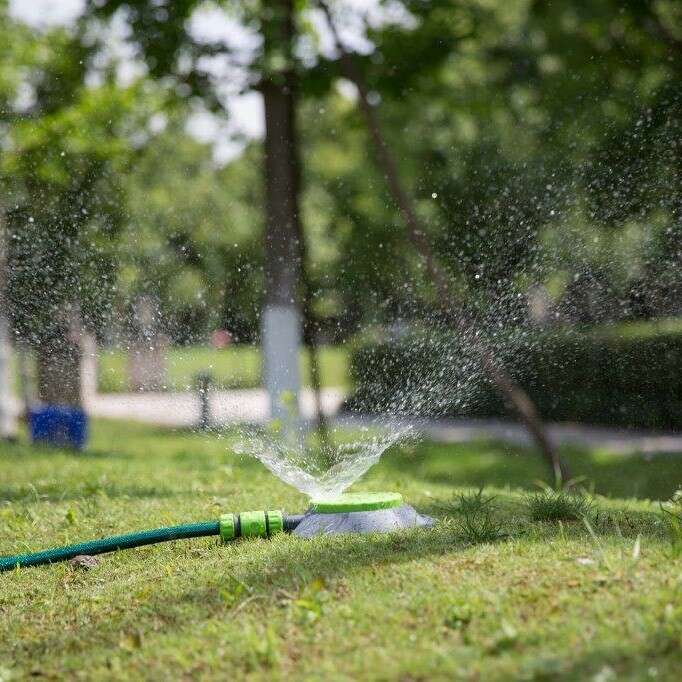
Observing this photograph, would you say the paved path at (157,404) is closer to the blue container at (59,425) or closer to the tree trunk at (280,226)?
the blue container at (59,425)

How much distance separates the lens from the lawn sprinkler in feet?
11.5

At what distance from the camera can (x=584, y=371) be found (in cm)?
834

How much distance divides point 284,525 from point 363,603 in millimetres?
1091

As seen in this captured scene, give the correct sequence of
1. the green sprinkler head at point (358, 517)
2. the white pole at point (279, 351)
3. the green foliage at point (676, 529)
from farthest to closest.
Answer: the white pole at point (279, 351) → the green sprinkler head at point (358, 517) → the green foliage at point (676, 529)

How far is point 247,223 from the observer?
19.6m

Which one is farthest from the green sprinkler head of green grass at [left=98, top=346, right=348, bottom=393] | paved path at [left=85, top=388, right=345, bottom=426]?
paved path at [left=85, top=388, right=345, bottom=426]

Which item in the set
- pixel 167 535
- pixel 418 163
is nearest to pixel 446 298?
pixel 167 535

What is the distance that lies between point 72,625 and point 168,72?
5973 millimetres

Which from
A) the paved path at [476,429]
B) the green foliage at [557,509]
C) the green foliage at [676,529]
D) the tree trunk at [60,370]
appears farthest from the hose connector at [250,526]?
the tree trunk at [60,370]

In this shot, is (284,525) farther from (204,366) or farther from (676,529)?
(204,366)

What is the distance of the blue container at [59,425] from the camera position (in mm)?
8812

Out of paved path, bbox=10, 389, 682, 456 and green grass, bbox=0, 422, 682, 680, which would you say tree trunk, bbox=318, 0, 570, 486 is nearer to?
paved path, bbox=10, 389, 682, 456

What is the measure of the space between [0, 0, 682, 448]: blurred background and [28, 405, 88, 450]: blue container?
0.25 metres

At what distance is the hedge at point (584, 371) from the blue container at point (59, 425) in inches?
110
